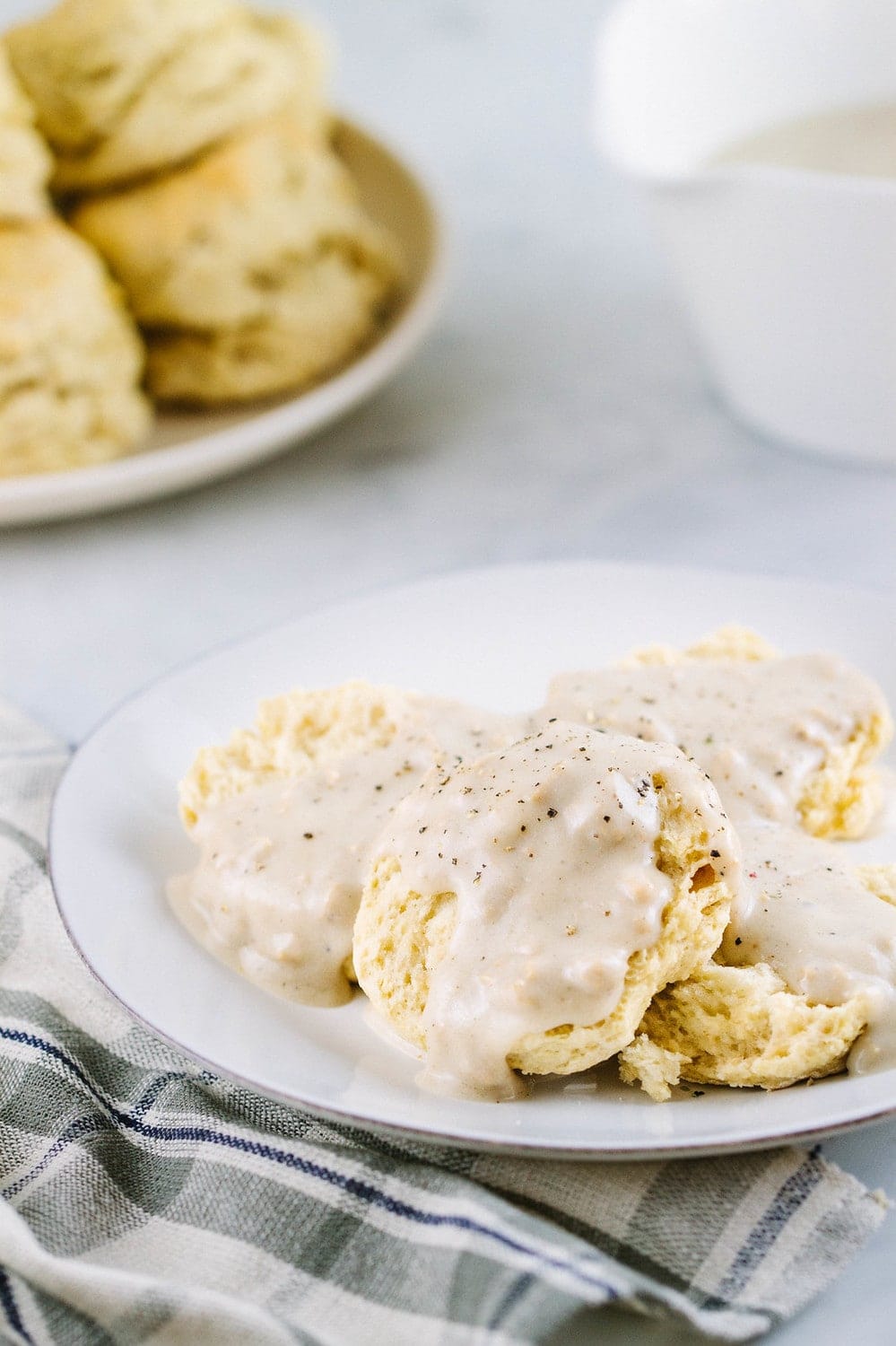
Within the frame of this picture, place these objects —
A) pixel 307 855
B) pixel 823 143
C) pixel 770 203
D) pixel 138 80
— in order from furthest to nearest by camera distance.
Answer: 1. pixel 823 143
2. pixel 138 80
3. pixel 770 203
4. pixel 307 855

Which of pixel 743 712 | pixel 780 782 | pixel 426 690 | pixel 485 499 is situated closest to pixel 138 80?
pixel 485 499

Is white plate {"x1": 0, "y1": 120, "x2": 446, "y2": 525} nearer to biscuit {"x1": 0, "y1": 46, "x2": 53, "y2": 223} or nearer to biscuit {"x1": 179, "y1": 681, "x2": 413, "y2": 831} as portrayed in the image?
biscuit {"x1": 0, "y1": 46, "x2": 53, "y2": 223}

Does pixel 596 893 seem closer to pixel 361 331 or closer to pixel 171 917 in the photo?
pixel 171 917

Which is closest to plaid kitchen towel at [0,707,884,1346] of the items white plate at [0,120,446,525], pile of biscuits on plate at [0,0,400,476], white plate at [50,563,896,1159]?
white plate at [50,563,896,1159]

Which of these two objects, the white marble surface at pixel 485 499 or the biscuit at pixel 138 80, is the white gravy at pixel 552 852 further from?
the biscuit at pixel 138 80

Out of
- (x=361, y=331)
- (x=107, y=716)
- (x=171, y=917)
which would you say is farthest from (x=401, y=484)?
(x=171, y=917)

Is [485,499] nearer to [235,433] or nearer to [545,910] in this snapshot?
[235,433]

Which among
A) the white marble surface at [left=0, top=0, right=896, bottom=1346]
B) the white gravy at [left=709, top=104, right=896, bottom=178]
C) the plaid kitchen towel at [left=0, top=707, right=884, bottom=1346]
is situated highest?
the white gravy at [left=709, top=104, right=896, bottom=178]
